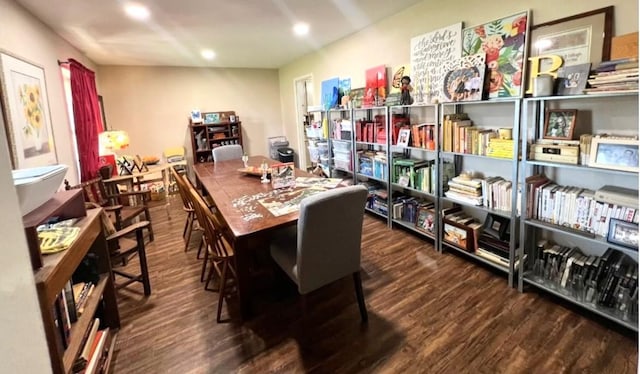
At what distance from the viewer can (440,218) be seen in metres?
2.90

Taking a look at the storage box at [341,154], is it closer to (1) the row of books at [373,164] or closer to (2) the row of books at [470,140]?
(1) the row of books at [373,164]

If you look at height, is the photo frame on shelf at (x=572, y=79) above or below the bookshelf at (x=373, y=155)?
above

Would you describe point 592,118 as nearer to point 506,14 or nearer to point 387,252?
point 506,14

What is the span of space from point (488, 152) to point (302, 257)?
1705 millimetres

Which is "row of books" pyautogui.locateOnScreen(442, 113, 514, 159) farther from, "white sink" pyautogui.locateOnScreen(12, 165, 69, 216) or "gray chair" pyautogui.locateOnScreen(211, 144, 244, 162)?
"gray chair" pyautogui.locateOnScreen(211, 144, 244, 162)

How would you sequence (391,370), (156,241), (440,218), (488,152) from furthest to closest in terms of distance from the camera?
1. (156,241)
2. (440,218)
3. (488,152)
4. (391,370)

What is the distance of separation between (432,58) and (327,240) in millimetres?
2196

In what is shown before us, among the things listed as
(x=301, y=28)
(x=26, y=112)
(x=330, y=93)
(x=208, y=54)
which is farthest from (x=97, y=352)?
(x=208, y=54)

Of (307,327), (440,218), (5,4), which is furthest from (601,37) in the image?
(5,4)

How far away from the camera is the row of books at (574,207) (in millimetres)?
1814

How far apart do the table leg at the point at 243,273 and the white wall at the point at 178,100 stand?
4780 mm

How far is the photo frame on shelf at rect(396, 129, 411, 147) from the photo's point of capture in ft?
10.4

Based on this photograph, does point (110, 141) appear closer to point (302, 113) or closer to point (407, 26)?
point (302, 113)

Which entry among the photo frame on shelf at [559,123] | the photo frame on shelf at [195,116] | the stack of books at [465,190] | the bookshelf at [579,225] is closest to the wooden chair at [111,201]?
the photo frame on shelf at [195,116]
